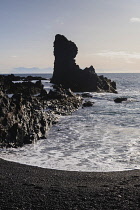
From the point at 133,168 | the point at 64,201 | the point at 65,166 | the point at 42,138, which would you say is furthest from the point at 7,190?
the point at 42,138

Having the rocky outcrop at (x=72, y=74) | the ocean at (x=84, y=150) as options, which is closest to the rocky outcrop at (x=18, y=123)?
the ocean at (x=84, y=150)

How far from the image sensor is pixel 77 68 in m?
97.8

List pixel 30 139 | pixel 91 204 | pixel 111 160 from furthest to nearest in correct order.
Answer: pixel 30 139 → pixel 111 160 → pixel 91 204

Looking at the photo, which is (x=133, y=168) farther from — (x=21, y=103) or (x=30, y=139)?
(x=21, y=103)

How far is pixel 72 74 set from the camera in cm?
9644

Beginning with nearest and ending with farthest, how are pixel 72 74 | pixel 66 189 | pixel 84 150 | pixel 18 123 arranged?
pixel 66 189, pixel 84 150, pixel 18 123, pixel 72 74

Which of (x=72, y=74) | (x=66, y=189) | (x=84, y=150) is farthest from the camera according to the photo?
(x=72, y=74)

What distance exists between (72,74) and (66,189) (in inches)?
3397

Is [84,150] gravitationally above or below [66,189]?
below

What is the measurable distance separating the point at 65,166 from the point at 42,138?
8296 mm

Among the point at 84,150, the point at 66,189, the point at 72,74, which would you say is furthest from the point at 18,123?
the point at 72,74

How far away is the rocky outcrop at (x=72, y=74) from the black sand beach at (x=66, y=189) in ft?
241

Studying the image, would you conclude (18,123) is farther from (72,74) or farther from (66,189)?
Result: (72,74)

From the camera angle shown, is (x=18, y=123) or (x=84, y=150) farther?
(x=18, y=123)
